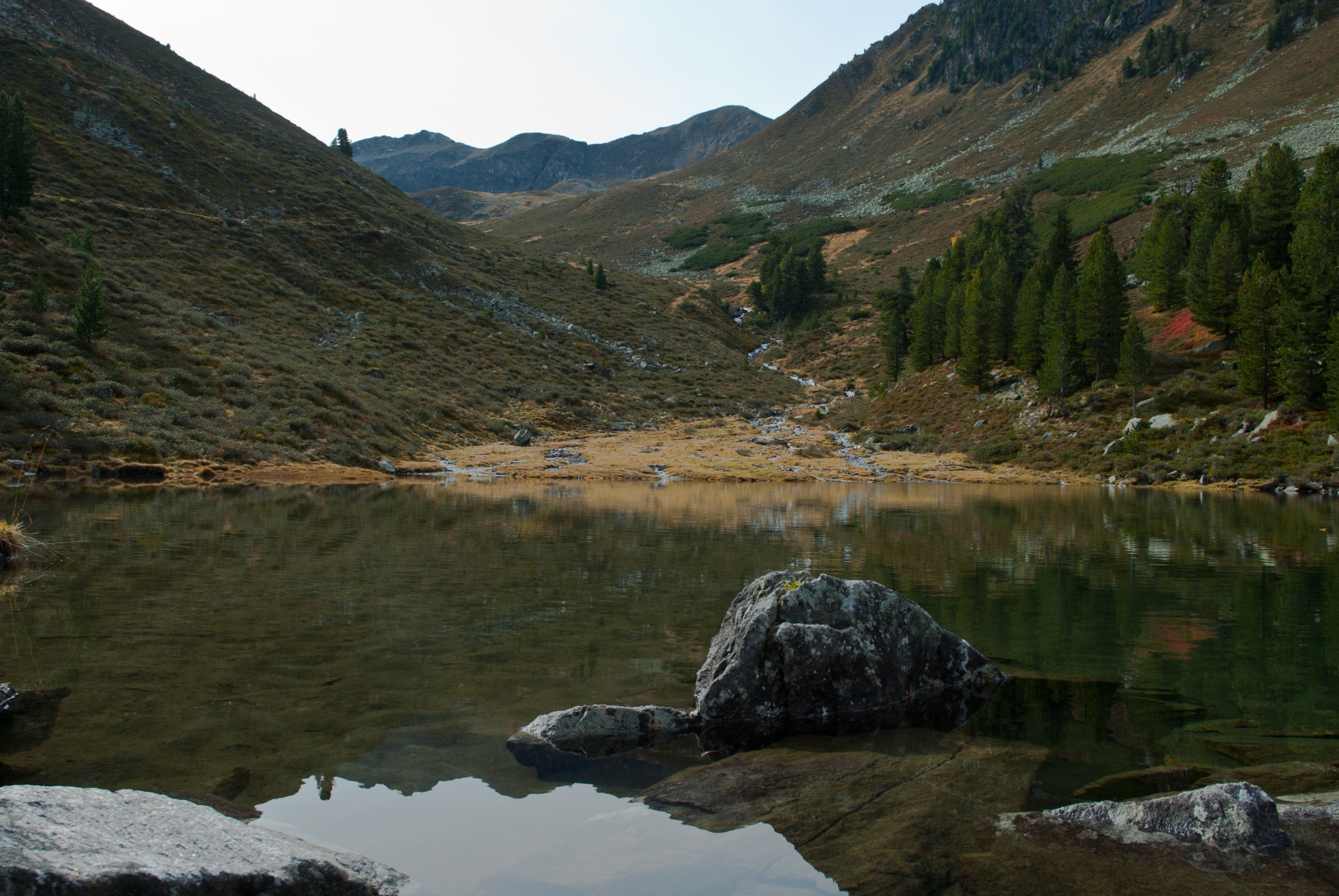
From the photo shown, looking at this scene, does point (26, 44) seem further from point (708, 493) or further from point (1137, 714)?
point (1137, 714)

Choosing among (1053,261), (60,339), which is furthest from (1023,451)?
(60,339)

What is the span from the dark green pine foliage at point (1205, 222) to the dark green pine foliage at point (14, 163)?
9558 cm

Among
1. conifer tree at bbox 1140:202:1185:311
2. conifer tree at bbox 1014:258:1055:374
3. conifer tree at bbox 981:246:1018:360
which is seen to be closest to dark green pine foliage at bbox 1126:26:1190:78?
conifer tree at bbox 1140:202:1185:311

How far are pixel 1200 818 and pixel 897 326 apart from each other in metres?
91.7

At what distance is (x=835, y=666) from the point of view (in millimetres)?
9320

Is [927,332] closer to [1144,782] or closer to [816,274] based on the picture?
[816,274]

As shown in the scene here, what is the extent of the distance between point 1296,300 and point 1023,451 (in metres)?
21.0

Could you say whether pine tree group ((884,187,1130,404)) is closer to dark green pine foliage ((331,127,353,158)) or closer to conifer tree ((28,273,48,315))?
conifer tree ((28,273,48,315))

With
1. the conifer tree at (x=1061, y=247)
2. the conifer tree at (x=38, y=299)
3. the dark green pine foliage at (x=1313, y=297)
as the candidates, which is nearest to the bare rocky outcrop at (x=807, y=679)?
the dark green pine foliage at (x=1313, y=297)

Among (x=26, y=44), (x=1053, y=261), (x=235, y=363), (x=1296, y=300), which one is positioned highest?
(x=26, y=44)

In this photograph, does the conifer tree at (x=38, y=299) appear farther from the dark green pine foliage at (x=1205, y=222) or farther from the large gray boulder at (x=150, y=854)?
the dark green pine foliage at (x=1205, y=222)

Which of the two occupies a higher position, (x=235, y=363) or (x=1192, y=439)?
(x=235, y=363)

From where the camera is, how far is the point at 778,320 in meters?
132

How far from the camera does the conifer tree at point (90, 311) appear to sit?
44281 mm
